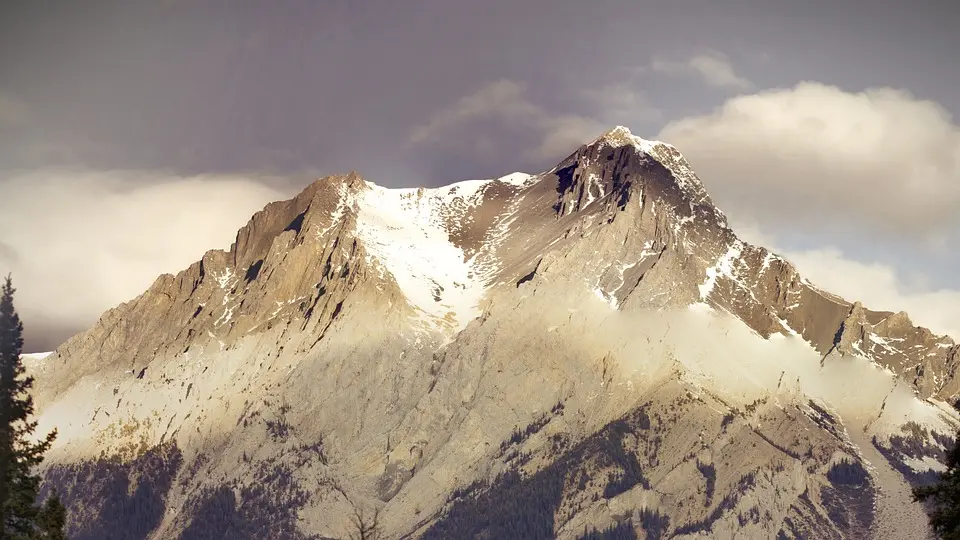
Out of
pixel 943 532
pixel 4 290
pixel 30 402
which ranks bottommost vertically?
pixel 943 532

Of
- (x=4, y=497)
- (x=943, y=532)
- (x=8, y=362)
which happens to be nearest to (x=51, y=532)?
(x=4, y=497)

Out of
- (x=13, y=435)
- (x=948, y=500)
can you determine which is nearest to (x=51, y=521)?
(x=13, y=435)

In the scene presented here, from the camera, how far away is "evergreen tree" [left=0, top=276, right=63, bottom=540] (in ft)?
260

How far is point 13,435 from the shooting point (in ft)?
262

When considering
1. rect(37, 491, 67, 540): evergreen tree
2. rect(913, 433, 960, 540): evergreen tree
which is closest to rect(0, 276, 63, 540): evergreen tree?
rect(37, 491, 67, 540): evergreen tree

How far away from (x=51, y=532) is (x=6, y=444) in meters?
11.9

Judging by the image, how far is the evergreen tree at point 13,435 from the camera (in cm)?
7925

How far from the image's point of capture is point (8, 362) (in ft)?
261

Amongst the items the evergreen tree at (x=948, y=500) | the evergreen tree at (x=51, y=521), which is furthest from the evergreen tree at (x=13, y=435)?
the evergreen tree at (x=948, y=500)

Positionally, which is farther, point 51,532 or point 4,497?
point 51,532

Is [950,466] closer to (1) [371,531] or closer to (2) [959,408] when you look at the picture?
(2) [959,408]

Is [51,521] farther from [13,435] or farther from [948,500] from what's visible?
[948,500]

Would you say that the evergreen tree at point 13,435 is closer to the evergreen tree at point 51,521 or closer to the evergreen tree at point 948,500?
the evergreen tree at point 51,521

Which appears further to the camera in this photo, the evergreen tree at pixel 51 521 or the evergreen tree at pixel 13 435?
the evergreen tree at pixel 51 521
